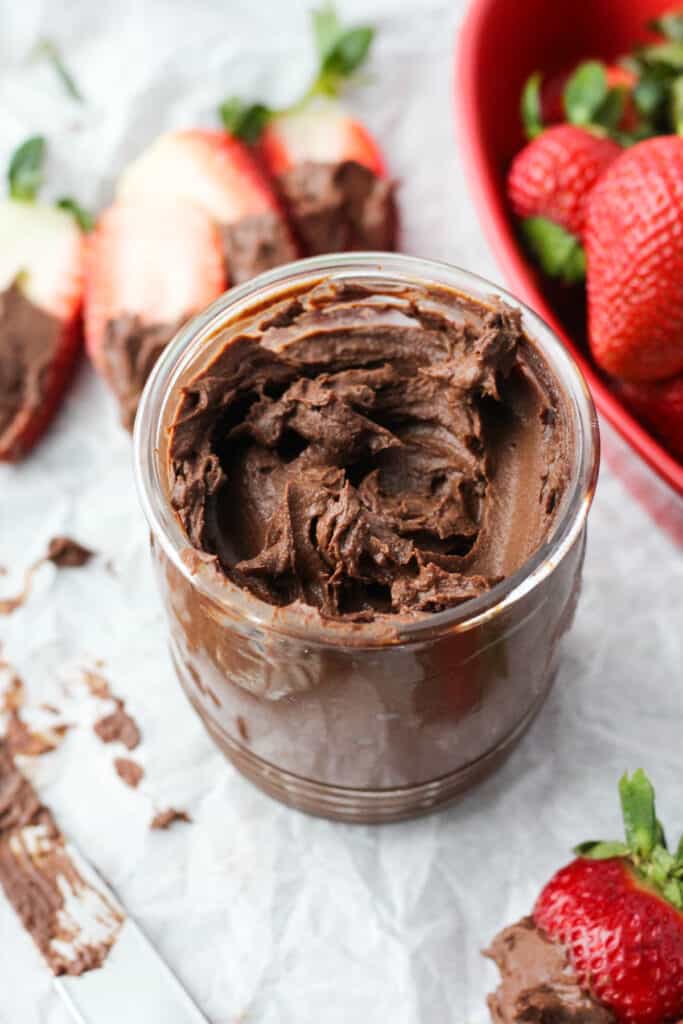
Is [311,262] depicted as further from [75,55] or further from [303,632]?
[75,55]

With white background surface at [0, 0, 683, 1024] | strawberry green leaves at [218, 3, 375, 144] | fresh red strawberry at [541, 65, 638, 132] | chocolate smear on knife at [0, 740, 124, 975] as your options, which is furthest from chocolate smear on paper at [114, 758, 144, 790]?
fresh red strawberry at [541, 65, 638, 132]

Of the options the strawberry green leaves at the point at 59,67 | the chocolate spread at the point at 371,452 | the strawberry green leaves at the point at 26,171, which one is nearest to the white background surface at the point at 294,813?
the strawberry green leaves at the point at 26,171

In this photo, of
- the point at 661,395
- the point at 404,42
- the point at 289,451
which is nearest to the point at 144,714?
the point at 289,451

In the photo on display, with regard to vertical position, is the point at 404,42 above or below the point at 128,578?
above

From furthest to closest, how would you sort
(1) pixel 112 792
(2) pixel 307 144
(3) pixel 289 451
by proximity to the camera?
(2) pixel 307 144 → (1) pixel 112 792 → (3) pixel 289 451

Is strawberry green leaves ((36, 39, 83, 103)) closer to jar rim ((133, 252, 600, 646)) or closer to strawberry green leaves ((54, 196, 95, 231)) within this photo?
strawberry green leaves ((54, 196, 95, 231))
